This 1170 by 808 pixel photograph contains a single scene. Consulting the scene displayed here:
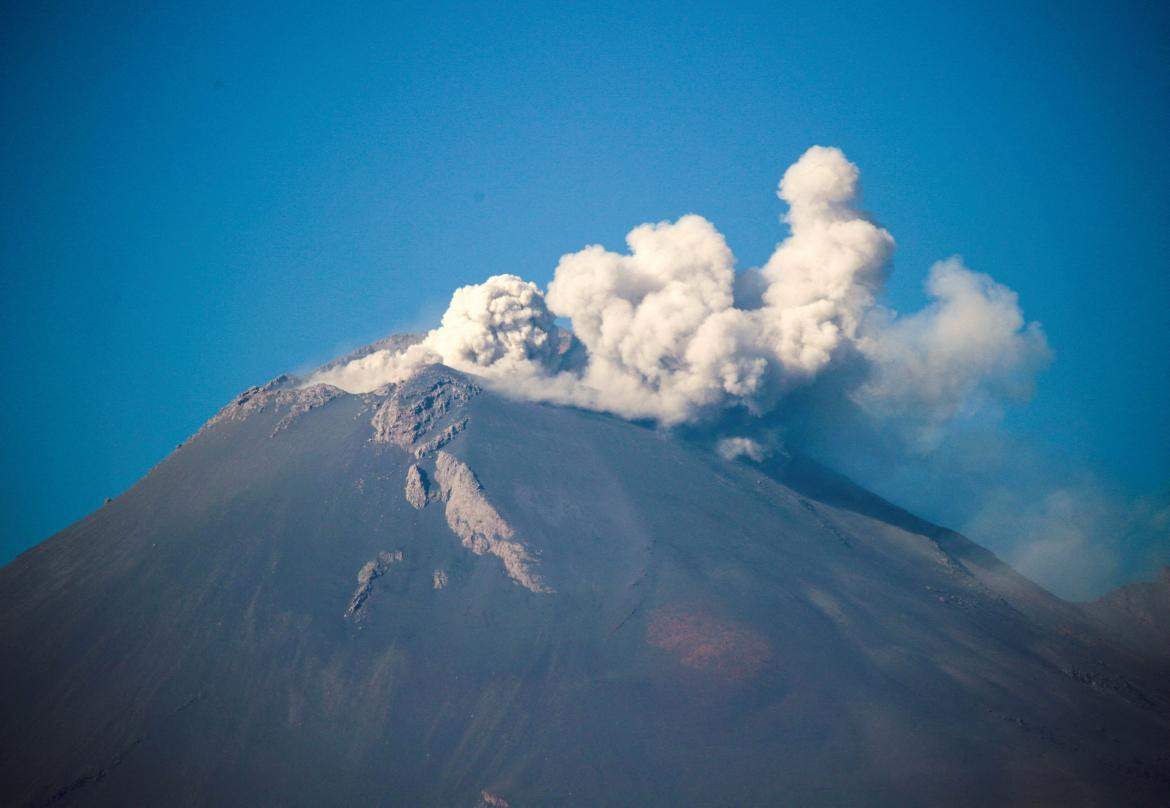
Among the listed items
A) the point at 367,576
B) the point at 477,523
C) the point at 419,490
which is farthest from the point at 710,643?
the point at 419,490

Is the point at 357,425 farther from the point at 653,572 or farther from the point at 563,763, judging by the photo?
the point at 563,763

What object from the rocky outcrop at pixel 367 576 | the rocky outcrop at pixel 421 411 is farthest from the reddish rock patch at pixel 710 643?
the rocky outcrop at pixel 421 411

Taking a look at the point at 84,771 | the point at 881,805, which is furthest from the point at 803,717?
the point at 84,771

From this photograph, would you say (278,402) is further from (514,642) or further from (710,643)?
(710,643)

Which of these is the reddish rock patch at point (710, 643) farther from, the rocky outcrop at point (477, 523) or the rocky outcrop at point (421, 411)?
the rocky outcrop at point (421, 411)

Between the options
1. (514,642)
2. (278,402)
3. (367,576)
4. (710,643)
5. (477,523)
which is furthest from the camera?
(278,402)

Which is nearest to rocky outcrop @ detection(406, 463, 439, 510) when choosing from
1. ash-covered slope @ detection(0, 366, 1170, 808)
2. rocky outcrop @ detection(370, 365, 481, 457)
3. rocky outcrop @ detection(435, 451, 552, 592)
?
ash-covered slope @ detection(0, 366, 1170, 808)
